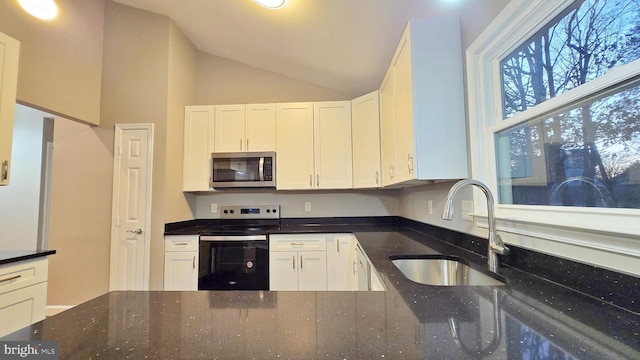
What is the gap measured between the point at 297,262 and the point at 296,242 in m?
0.19

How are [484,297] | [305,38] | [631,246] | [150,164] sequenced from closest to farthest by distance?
[631,246], [484,297], [305,38], [150,164]

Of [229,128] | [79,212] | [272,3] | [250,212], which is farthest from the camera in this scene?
[250,212]

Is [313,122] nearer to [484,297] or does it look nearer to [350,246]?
[350,246]

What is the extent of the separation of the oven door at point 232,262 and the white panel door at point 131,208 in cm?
57

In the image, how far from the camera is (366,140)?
8.62 feet

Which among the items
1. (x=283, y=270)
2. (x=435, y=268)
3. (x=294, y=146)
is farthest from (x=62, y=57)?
(x=435, y=268)

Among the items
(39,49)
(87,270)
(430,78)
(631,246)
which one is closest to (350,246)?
(430,78)

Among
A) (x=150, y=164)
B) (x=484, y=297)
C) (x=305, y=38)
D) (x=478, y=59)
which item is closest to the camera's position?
(x=484, y=297)

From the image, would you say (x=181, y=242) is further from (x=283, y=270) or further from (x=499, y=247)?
(x=499, y=247)

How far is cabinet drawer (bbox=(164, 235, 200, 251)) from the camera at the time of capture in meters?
2.48

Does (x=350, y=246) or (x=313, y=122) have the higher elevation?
(x=313, y=122)

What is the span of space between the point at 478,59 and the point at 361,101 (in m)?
1.33

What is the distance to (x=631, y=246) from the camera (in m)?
0.67

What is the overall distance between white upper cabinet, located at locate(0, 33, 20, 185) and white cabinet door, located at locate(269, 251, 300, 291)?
1950mm
